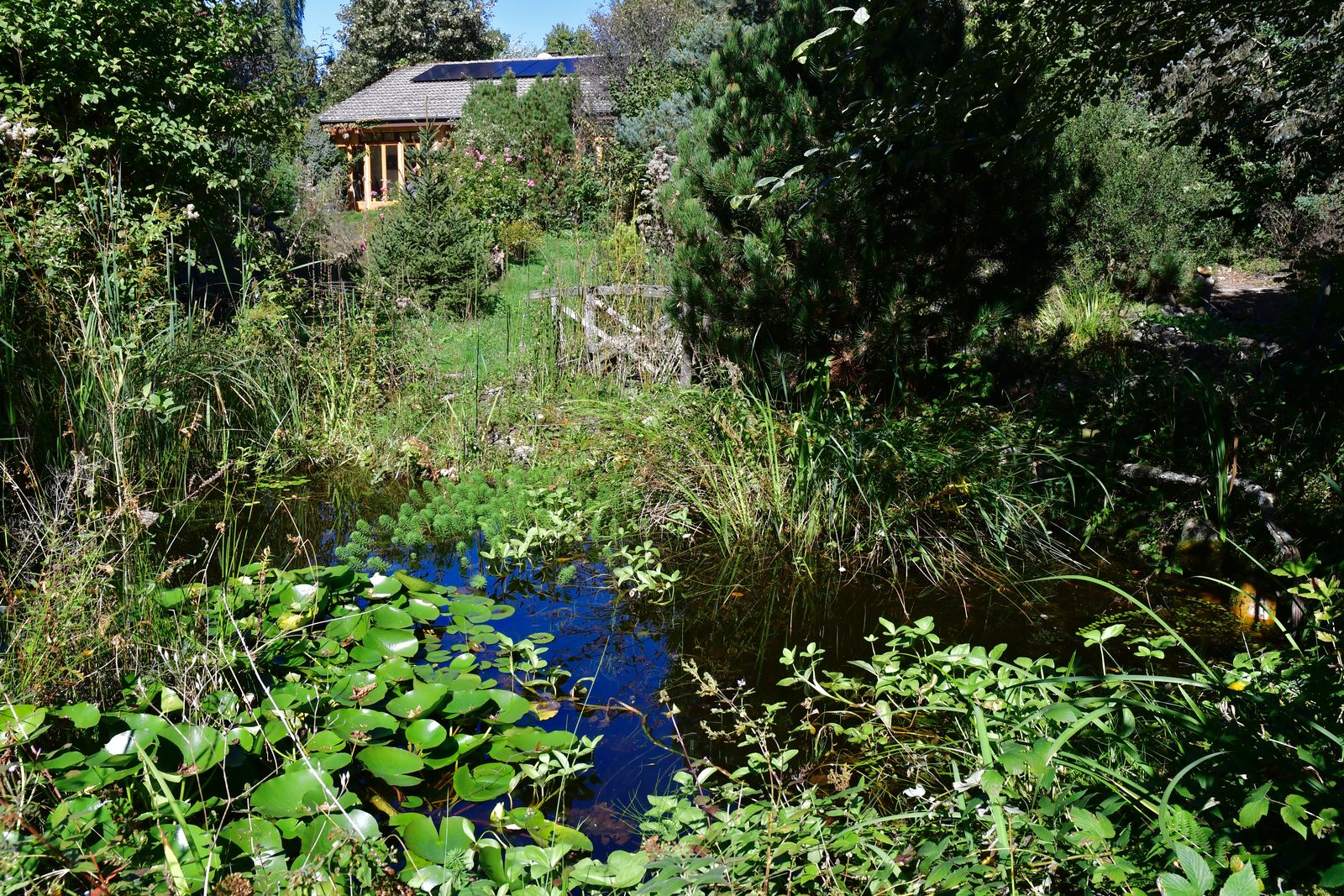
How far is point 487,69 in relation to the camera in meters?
25.1

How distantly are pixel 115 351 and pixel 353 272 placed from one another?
4.88 m

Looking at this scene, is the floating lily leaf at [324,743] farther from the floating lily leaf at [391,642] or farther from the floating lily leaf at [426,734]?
the floating lily leaf at [391,642]

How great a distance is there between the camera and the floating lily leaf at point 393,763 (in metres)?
2.12

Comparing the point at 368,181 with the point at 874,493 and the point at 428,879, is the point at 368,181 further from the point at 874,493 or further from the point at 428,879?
the point at 428,879

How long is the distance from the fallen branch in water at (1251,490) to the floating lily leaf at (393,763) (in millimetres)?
2912

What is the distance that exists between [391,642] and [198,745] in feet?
2.68

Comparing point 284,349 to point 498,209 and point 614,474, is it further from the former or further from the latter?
point 498,209

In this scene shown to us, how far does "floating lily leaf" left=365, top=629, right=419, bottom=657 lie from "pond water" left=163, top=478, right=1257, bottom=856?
16.0 inches

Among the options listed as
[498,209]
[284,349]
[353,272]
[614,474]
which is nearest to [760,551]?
[614,474]

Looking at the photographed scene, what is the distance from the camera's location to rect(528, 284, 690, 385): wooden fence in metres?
5.62

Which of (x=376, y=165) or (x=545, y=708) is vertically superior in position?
(x=376, y=165)

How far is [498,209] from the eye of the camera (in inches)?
497

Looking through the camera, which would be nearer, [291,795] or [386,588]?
[291,795]

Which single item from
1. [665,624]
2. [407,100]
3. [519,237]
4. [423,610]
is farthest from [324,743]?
[407,100]
